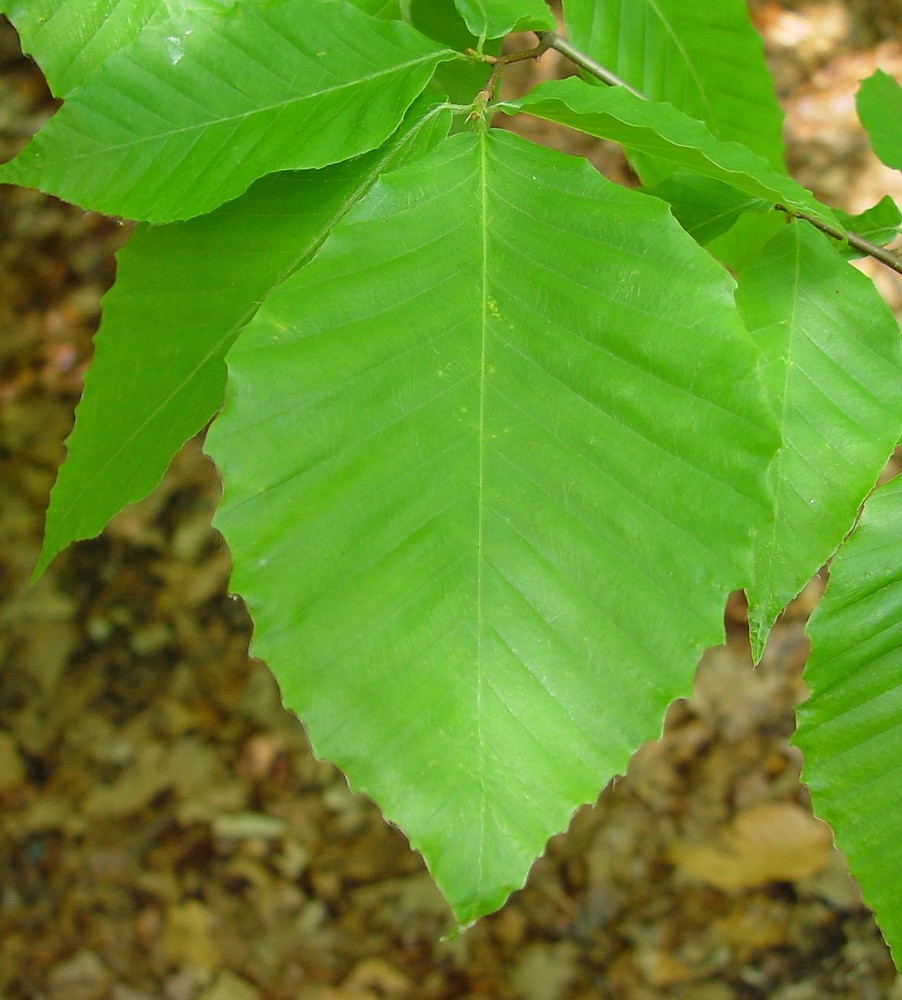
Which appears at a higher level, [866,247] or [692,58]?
[692,58]

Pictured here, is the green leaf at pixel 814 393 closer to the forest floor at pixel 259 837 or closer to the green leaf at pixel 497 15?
the green leaf at pixel 497 15

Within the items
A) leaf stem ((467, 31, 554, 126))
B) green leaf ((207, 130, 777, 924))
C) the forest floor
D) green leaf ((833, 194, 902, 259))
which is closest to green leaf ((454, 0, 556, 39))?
leaf stem ((467, 31, 554, 126))

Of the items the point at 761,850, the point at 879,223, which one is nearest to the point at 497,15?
the point at 879,223

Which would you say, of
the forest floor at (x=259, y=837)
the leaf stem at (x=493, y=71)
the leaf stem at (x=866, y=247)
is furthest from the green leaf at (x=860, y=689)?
the forest floor at (x=259, y=837)

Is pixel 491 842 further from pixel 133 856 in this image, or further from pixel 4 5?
pixel 133 856

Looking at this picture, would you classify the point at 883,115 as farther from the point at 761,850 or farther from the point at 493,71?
the point at 761,850

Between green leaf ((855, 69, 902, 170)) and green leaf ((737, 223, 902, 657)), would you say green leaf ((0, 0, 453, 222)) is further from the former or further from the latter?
→ green leaf ((855, 69, 902, 170))
